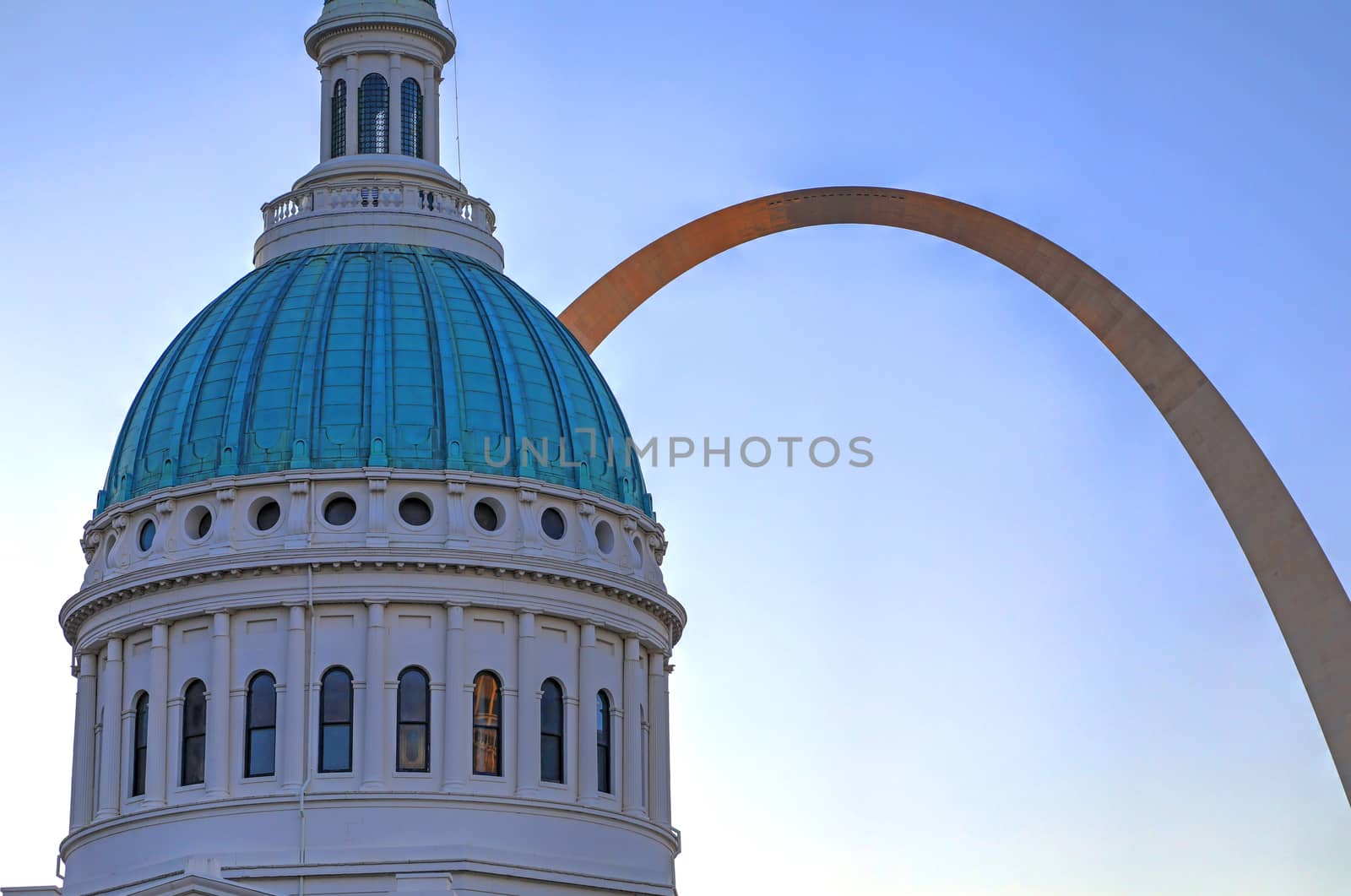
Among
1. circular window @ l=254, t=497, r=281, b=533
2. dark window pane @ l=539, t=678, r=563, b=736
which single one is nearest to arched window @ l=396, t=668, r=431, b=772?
dark window pane @ l=539, t=678, r=563, b=736

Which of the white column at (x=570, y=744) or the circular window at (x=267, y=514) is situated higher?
the circular window at (x=267, y=514)

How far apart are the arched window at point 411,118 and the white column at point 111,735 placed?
58.5 ft

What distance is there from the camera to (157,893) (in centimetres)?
6662

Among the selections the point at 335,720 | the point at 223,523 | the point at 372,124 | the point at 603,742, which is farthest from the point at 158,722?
the point at 372,124

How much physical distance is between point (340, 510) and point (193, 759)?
24.4 feet

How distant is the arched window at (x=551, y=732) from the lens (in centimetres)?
7494

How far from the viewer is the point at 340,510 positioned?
244 ft

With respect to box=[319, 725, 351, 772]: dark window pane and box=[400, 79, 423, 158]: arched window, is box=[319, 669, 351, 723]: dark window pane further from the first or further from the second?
box=[400, 79, 423, 158]: arched window

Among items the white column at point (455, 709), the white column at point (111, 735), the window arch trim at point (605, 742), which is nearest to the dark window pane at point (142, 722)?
the white column at point (111, 735)

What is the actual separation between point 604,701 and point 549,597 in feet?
11.9

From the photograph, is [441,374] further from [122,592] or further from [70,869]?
[70,869]

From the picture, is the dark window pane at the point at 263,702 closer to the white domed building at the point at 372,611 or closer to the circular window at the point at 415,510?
the white domed building at the point at 372,611

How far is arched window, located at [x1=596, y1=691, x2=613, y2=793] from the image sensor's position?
76.4m

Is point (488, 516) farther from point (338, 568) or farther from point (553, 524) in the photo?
point (338, 568)
